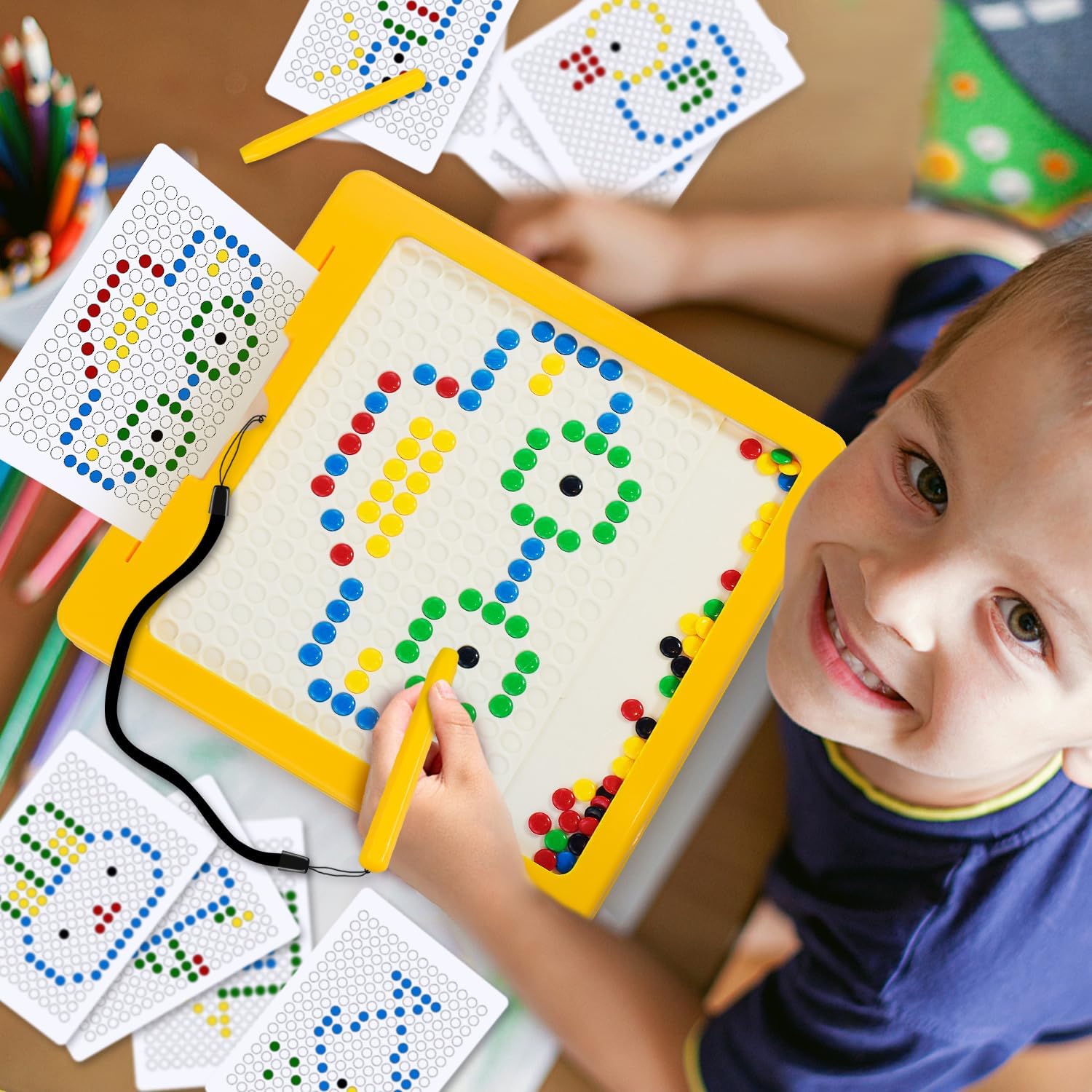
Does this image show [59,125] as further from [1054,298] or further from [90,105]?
[1054,298]

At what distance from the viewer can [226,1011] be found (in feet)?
2.18

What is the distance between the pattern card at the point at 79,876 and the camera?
65 centimetres

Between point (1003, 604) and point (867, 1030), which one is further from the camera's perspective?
point (867, 1030)

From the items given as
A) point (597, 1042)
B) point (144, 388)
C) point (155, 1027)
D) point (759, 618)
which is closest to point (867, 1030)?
point (597, 1042)

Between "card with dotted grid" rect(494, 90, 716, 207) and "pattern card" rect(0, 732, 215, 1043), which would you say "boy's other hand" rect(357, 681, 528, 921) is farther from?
"card with dotted grid" rect(494, 90, 716, 207)

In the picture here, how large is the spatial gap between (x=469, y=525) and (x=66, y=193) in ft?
0.96

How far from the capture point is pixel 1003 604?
52 centimetres

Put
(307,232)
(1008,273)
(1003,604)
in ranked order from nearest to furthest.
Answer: (1003,604) < (307,232) < (1008,273)

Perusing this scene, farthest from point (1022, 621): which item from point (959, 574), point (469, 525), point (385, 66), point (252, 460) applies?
point (385, 66)

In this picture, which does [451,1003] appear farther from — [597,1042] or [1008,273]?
[1008,273]

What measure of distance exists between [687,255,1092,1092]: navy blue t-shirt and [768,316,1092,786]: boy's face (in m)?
0.10

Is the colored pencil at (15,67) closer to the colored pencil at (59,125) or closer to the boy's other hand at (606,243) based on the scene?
the colored pencil at (59,125)

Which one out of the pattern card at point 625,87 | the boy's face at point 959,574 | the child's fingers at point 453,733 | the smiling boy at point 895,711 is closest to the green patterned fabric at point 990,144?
the smiling boy at point 895,711

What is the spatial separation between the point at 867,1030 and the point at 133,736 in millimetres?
495
